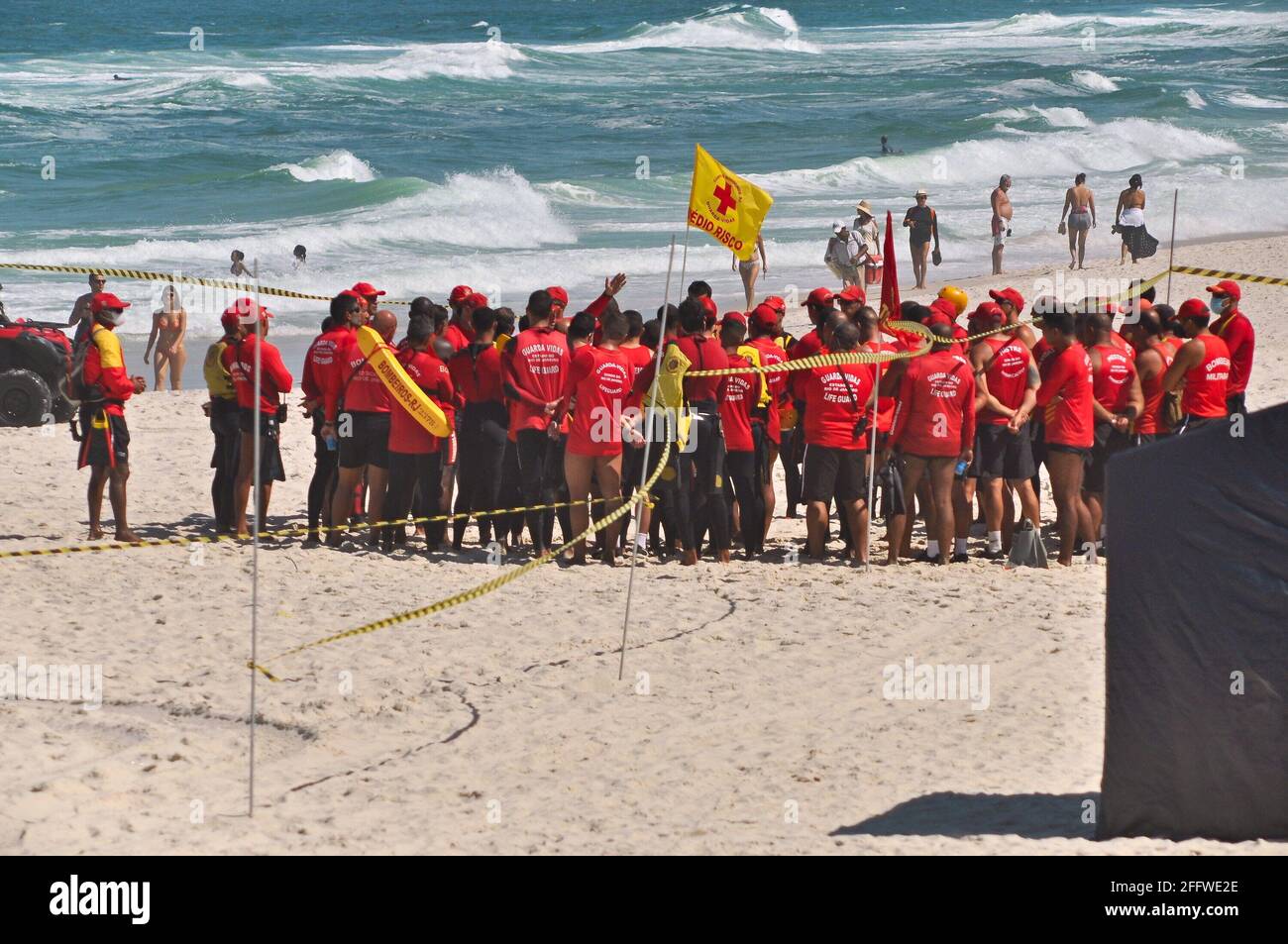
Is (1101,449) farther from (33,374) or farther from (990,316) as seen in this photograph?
(33,374)

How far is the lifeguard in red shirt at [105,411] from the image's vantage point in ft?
34.9

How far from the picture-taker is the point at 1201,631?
5.96m

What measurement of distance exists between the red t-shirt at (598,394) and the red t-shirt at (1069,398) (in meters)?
2.48

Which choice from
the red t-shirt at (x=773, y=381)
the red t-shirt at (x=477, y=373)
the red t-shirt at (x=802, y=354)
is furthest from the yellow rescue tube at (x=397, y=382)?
the red t-shirt at (x=802, y=354)

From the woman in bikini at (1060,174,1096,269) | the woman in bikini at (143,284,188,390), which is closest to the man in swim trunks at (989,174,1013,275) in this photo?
the woman in bikini at (1060,174,1096,269)

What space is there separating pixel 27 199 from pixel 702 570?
27782mm

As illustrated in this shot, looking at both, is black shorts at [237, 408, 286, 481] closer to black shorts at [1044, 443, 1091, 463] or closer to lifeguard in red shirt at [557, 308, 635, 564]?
lifeguard in red shirt at [557, 308, 635, 564]

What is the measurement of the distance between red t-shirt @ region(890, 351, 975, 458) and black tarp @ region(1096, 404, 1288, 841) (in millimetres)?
4284

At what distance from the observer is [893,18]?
3265 inches

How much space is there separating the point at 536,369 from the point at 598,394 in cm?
46

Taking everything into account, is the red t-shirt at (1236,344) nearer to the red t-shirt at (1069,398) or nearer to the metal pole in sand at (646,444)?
the red t-shirt at (1069,398)

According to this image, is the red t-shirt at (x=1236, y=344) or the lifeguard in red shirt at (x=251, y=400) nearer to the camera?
the lifeguard in red shirt at (x=251, y=400)

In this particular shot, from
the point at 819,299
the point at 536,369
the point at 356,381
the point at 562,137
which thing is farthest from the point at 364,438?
the point at 562,137

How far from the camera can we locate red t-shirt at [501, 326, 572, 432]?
10.7 m
